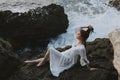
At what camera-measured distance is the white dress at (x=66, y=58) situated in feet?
26.4

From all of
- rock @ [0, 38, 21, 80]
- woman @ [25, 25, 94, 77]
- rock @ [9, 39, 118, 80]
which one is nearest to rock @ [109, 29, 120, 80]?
rock @ [9, 39, 118, 80]

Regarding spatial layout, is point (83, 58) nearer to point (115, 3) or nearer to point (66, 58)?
point (66, 58)

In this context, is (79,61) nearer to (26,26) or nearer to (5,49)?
(5,49)

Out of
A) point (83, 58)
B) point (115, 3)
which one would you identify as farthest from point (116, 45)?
point (115, 3)

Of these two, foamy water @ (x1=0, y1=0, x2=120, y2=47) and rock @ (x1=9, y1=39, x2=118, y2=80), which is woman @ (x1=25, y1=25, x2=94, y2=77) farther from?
foamy water @ (x1=0, y1=0, x2=120, y2=47)

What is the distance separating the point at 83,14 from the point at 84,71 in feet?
29.6

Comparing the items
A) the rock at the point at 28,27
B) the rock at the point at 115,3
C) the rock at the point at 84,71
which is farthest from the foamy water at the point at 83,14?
the rock at the point at 84,71

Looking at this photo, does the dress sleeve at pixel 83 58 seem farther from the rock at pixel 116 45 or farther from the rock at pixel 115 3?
the rock at pixel 115 3

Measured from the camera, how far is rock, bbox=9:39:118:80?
25.5 feet

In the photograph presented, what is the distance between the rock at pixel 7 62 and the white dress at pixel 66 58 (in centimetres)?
82

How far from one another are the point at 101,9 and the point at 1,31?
6248mm

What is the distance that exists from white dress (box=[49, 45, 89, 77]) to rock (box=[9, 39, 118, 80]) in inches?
4.8

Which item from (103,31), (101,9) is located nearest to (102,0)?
(101,9)

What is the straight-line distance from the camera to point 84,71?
789cm
